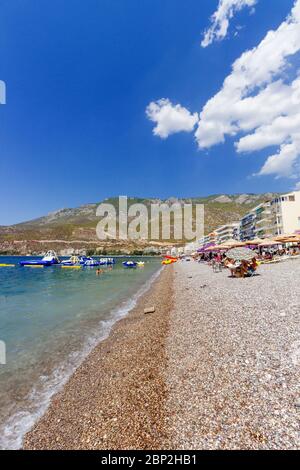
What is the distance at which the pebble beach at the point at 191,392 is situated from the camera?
4.89 m

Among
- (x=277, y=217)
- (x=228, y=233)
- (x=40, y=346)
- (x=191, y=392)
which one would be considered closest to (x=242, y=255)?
(x=40, y=346)

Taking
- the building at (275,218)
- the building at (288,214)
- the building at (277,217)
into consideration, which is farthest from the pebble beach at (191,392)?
the building at (288,214)

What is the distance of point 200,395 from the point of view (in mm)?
6090

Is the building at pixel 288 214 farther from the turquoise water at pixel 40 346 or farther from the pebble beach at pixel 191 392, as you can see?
the pebble beach at pixel 191 392

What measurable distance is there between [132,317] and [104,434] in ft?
38.4

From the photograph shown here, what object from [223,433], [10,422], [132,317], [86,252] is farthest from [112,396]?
[86,252]

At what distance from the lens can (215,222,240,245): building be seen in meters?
139

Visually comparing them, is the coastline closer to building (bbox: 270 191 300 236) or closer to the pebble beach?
the pebble beach

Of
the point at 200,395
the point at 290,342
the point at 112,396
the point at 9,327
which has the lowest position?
the point at 9,327

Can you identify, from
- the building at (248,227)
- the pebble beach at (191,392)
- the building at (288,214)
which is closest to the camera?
the pebble beach at (191,392)

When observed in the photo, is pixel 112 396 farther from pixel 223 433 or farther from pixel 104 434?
pixel 223 433

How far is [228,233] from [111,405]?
151456mm

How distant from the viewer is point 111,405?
659cm

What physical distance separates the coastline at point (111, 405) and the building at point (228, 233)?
134 m
